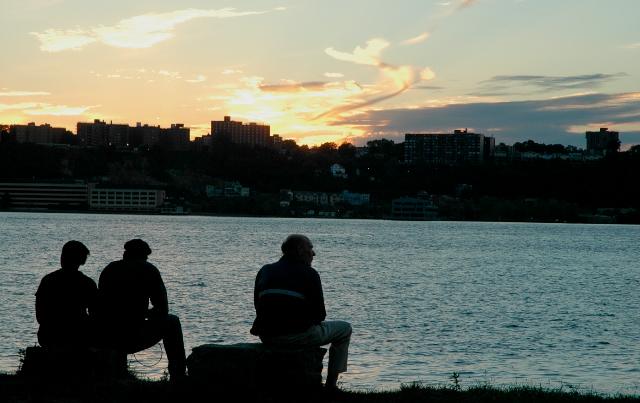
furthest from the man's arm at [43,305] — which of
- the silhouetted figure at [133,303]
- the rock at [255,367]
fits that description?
the rock at [255,367]

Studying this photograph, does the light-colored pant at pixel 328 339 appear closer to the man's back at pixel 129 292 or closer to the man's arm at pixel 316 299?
the man's arm at pixel 316 299

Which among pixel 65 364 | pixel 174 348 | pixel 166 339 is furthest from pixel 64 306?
pixel 174 348

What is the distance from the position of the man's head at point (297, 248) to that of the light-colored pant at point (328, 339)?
2.29 feet

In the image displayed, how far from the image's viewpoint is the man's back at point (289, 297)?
9.83 metres

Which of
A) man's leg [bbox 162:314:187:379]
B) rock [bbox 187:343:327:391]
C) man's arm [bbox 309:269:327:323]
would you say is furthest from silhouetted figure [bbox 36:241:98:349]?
man's arm [bbox 309:269:327:323]

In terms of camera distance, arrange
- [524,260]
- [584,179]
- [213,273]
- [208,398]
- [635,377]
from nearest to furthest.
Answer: [208,398]
[635,377]
[213,273]
[524,260]
[584,179]

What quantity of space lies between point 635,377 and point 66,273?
36.3 feet

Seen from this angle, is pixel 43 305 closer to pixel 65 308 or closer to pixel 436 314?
pixel 65 308

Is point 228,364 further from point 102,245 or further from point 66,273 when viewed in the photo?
point 102,245

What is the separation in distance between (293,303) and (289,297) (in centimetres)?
7

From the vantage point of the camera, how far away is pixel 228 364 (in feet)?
32.3

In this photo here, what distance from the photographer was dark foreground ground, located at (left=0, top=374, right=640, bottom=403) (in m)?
9.38

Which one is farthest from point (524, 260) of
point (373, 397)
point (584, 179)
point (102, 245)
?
point (584, 179)

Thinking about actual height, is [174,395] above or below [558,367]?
above
